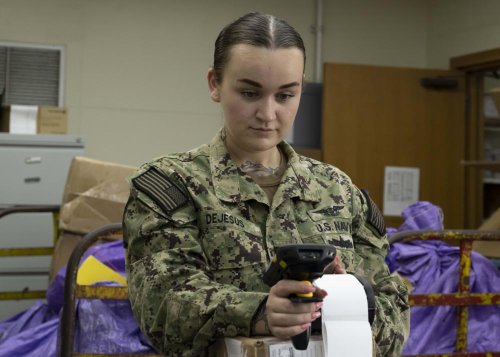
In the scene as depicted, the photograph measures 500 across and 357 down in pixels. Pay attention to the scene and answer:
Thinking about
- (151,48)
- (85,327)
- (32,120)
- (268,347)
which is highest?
(151,48)

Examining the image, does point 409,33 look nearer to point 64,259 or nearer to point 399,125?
point 399,125

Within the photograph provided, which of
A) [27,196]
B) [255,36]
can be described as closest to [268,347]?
[255,36]

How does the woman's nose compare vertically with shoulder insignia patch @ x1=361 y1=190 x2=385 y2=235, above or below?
above

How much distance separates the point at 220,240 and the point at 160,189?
0.47ft

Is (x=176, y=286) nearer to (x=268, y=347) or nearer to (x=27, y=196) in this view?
(x=268, y=347)

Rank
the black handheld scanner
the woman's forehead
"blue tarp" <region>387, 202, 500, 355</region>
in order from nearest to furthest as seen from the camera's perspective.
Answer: the black handheld scanner, the woman's forehead, "blue tarp" <region>387, 202, 500, 355</region>

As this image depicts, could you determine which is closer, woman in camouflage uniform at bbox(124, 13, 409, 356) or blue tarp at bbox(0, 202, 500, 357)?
A: woman in camouflage uniform at bbox(124, 13, 409, 356)

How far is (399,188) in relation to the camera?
21.2 ft

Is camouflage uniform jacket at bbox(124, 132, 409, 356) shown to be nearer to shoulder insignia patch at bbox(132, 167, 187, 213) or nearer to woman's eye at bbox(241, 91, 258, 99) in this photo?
shoulder insignia patch at bbox(132, 167, 187, 213)

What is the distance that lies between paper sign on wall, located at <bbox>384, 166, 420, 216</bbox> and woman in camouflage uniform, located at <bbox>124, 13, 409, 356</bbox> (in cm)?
486

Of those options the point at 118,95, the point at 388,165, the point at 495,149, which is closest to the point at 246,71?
the point at 118,95

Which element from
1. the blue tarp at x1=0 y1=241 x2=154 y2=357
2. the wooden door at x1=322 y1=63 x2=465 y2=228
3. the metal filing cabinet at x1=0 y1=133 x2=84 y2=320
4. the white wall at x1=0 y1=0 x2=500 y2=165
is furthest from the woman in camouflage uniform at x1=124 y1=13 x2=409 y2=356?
the wooden door at x1=322 y1=63 x2=465 y2=228

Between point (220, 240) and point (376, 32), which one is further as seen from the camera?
point (376, 32)

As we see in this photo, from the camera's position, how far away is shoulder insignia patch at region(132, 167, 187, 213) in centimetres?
144
